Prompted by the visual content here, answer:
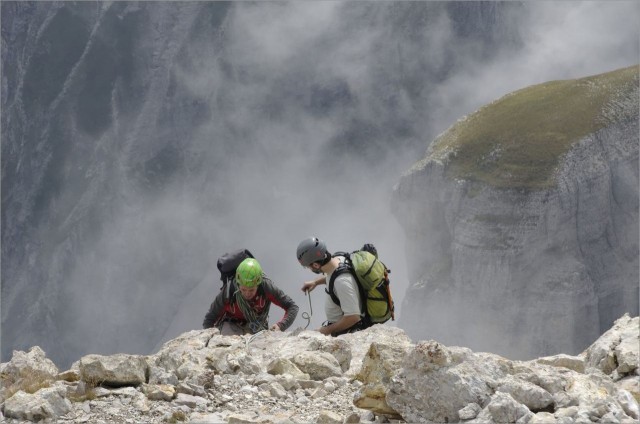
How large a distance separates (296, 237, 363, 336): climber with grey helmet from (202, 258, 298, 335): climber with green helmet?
1.43 m

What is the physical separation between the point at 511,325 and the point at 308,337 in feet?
315

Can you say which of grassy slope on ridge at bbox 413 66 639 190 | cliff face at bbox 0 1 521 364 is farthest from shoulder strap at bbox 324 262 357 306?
cliff face at bbox 0 1 521 364

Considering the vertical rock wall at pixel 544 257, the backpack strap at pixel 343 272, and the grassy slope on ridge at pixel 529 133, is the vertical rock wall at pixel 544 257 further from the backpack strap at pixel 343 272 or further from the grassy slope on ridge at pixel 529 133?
the backpack strap at pixel 343 272

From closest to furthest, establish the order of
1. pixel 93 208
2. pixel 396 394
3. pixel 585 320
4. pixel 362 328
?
pixel 396 394, pixel 362 328, pixel 585 320, pixel 93 208

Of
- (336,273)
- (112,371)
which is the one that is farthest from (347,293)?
→ (112,371)

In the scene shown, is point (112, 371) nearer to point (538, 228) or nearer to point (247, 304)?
point (247, 304)

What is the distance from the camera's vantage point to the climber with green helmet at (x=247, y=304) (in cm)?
1691

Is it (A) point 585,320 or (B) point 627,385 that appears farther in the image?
(A) point 585,320

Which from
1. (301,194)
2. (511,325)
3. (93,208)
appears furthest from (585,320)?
(93,208)

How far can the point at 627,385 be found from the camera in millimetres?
12914

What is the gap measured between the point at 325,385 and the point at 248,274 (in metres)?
4.76

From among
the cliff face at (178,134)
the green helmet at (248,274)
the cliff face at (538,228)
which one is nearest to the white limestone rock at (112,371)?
the green helmet at (248,274)

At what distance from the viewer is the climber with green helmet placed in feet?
55.5

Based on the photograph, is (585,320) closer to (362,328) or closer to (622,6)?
(362,328)
